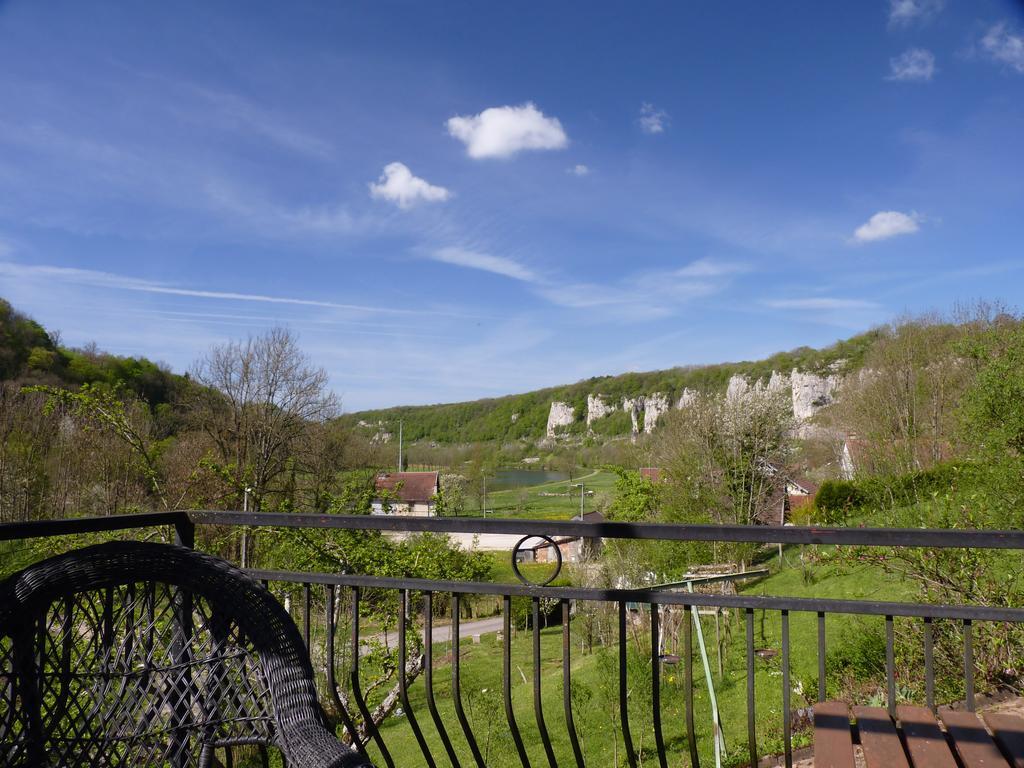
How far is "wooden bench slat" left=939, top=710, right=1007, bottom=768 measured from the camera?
129 cm

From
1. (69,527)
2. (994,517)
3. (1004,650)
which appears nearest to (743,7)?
(994,517)

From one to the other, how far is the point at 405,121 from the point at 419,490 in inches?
950

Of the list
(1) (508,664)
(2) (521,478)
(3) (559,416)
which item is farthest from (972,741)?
(3) (559,416)

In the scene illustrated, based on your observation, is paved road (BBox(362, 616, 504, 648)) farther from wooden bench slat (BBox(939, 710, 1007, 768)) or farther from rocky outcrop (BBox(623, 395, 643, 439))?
rocky outcrop (BBox(623, 395, 643, 439))

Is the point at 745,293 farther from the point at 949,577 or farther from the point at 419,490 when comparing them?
the point at 949,577

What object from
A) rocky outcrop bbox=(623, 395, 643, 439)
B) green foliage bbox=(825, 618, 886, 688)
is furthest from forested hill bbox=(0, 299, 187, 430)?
rocky outcrop bbox=(623, 395, 643, 439)

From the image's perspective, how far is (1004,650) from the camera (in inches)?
153

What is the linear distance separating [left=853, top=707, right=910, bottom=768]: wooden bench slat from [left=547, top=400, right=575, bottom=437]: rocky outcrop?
180 feet

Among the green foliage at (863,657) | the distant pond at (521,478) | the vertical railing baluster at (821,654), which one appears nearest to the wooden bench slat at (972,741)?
the vertical railing baluster at (821,654)

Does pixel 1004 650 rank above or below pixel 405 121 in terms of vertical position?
below

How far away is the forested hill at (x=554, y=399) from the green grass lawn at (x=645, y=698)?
76.7 ft

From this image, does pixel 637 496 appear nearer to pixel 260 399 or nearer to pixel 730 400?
pixel 730 400

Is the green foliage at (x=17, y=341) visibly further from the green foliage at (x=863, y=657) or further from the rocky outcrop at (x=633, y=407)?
the rocky outcrop at (x=633, y=407)

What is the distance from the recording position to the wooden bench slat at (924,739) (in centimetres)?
130
